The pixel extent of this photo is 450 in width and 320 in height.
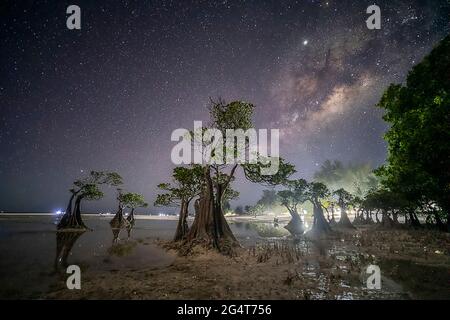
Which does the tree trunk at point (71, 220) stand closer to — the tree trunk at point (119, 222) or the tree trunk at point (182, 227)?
the tree trunk at point (119, 222)

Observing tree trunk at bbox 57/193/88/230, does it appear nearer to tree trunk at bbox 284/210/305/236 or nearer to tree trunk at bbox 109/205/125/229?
tree trunk at bbox 109/205/125/229

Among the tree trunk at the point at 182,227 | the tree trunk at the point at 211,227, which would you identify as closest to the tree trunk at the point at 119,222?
the tree trunk at the point at 182,227

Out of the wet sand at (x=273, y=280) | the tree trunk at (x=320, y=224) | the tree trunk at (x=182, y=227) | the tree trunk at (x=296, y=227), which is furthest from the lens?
the tree trunk at (x=296, y=227)

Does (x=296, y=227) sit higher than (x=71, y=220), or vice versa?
(x=71, y=220)

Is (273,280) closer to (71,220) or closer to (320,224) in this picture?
(320,224)

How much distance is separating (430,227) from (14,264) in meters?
47.2

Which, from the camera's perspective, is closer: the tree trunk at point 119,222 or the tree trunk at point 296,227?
the tree trunk at point 296,227

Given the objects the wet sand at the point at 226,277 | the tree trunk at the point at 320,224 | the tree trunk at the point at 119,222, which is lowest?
the tree trunk at the point at 119,222

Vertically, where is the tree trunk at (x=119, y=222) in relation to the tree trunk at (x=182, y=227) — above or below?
below

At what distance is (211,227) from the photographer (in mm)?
20141

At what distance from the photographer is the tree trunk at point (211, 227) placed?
19242 millimetres

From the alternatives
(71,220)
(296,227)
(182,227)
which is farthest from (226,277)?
(71,220)

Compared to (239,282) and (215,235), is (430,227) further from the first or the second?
(239,282)
